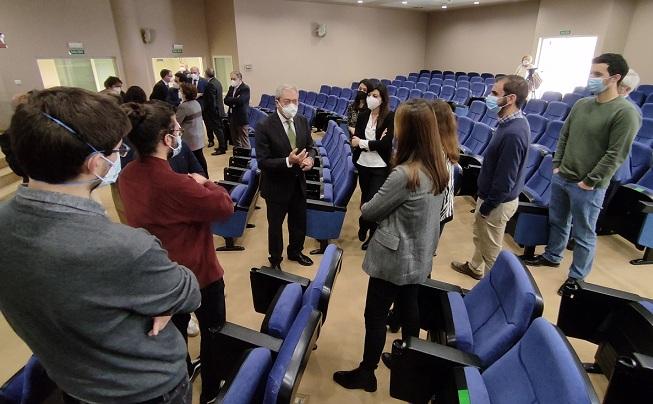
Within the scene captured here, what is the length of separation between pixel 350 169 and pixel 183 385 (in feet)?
7.64

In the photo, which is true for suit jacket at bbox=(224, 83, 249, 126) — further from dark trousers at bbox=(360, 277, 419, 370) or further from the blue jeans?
dark trousers at bbox=(360, 277, 419, 370)

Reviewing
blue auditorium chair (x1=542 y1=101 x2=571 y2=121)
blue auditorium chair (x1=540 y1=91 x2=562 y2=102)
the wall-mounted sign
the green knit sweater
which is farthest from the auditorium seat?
the wall-mounted sign

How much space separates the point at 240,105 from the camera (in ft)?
20.1

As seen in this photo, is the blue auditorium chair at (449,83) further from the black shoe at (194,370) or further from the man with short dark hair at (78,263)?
the man with short dark hair at (78,263)

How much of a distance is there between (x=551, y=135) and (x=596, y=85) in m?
2.91

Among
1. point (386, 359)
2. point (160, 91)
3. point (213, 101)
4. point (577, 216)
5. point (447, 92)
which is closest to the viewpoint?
point (386, 359)

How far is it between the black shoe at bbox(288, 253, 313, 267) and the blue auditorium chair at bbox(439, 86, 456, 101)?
816 cm

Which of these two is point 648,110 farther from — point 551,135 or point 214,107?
point 214,107

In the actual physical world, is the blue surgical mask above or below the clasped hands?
above

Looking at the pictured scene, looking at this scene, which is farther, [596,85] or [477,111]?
[477,111]

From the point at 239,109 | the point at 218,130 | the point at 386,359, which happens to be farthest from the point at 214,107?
the point at 386,359

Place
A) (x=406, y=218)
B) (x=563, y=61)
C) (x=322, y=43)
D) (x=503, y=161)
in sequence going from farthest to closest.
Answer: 1. (x=322, y=43)
2. (x=563, y=61)
3. (x=503, y=161)
4. (x=406, y=218)

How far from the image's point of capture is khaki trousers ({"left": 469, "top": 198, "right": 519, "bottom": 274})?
258 cm

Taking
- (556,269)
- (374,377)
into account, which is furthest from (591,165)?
(374,377)
